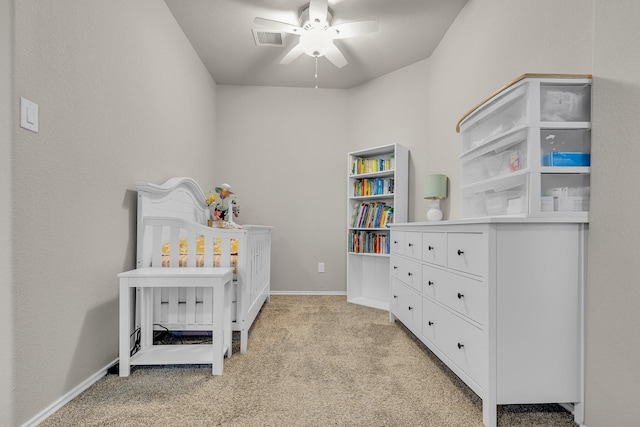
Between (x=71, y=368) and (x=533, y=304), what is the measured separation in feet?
6.68

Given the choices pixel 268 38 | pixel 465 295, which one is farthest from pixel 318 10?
pixel 465 295

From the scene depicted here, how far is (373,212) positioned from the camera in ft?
10.8

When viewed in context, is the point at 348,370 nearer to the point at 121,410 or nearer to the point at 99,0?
the point at 121,410

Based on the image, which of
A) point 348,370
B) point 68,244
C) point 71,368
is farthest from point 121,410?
point 348,370

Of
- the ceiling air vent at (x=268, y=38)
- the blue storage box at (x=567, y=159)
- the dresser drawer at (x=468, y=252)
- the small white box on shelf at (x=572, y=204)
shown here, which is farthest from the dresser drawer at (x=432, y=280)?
the ceiling air vent at (x=268, y=38)

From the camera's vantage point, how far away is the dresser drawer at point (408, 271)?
198 centimetres

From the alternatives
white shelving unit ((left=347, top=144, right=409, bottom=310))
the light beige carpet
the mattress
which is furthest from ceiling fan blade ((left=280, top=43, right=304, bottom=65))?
the light beige carpet

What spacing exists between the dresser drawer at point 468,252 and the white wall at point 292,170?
2217 millimetres

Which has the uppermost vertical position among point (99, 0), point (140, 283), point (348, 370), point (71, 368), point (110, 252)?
point (99, 0)

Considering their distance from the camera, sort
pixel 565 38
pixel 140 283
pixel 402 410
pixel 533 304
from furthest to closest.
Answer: pixel 140 283 < pixel 565 38 < pixel 402 410 < pixel 533 304

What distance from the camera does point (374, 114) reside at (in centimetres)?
356

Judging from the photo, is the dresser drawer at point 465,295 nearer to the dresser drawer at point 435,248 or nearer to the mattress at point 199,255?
the dresser drawer at point 435,248

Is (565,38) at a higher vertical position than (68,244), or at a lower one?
higher

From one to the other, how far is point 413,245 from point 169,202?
1.78 meters
